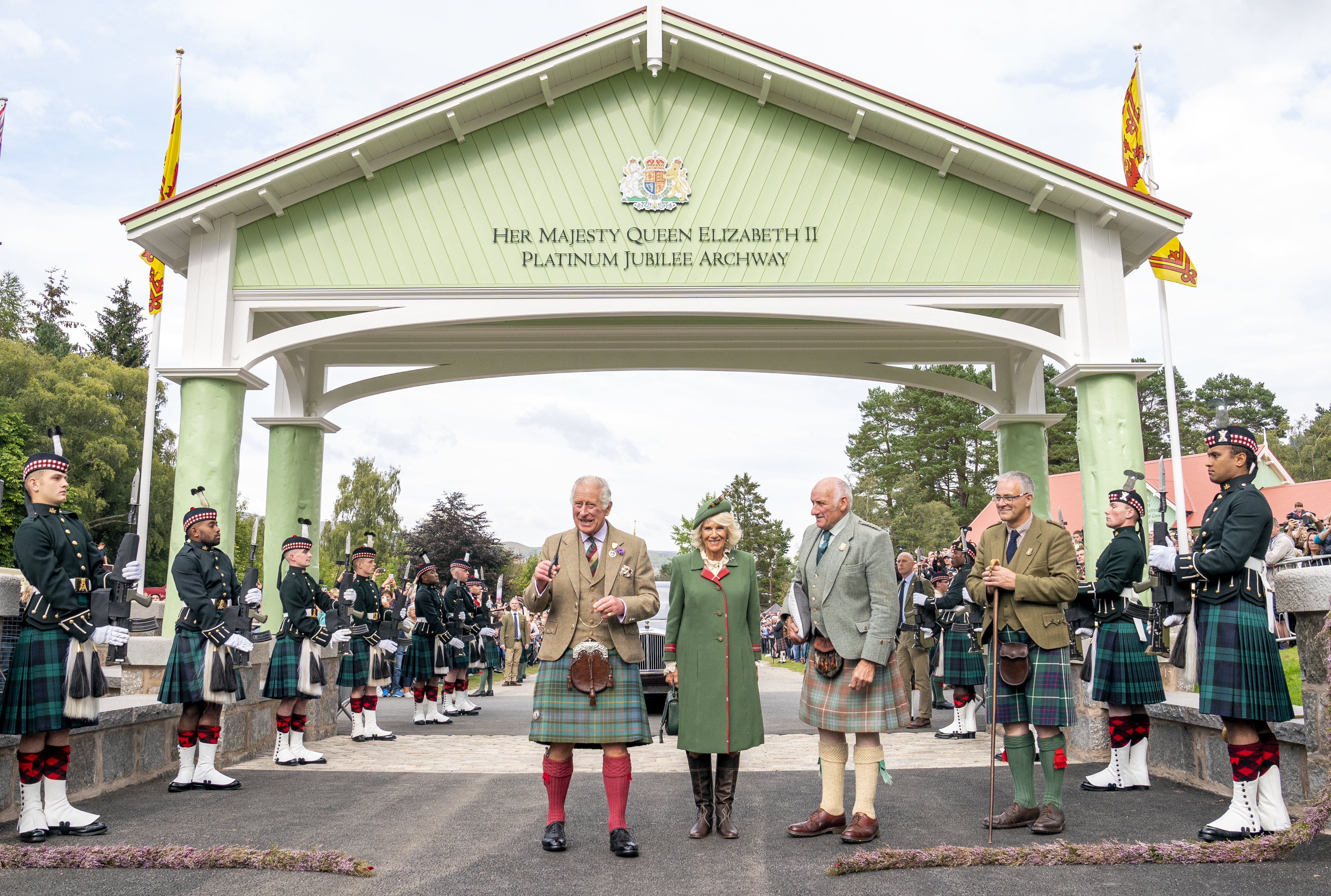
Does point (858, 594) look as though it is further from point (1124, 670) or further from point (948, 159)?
point (948, 159)

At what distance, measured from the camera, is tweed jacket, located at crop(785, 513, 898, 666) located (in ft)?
17.5

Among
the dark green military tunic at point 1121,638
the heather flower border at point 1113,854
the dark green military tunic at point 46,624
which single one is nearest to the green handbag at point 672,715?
the heather flower border at point 1113,854

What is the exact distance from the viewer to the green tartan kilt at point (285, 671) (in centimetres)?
884

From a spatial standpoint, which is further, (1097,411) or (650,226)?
(650,226)

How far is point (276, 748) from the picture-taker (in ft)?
29.2

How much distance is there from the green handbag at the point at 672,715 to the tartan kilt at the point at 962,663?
5059 millimetres

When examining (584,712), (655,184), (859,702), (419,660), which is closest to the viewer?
(584,712)

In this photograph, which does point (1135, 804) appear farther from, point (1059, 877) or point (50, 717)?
point (50, 717)

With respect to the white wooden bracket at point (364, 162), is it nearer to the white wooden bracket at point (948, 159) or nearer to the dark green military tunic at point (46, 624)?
the dark green military tunic at point (46, 624)

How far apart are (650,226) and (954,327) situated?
3.51m

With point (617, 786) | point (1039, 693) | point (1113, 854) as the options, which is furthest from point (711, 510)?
point (1113, 854)

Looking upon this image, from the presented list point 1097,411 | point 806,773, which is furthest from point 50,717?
point 1097,411

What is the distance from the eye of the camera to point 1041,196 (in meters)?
10.5

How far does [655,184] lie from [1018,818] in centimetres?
775
